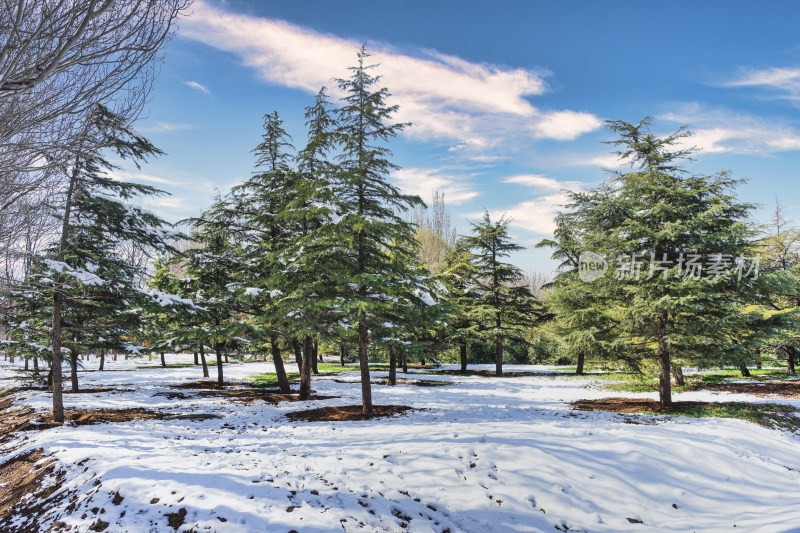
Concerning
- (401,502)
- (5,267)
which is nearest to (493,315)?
(401,502)

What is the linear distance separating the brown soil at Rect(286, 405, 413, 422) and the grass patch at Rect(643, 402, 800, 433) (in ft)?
26.6

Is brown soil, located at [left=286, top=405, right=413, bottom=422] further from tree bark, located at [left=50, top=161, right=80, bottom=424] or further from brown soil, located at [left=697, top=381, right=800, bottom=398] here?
brown soil, located at [left=697, top=381, right=800, bottom=398]

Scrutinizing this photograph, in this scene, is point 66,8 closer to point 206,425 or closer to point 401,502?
point 401,502

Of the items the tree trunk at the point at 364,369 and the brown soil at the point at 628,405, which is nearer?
the tree trunk at the point at 364,369

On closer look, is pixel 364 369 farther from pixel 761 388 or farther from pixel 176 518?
pixel 761 388

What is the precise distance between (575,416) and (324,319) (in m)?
7.90

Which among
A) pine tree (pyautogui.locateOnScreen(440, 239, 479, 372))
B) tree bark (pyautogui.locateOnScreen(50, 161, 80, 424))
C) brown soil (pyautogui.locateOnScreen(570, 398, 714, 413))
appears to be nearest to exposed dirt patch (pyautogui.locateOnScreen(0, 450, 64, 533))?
tree bark (pyautogui.locateOnScreen(50, 161, 80, 424))

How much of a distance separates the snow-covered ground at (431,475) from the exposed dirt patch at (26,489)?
244 millimetres

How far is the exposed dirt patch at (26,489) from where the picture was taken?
4848mm

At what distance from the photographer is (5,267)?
373 inches

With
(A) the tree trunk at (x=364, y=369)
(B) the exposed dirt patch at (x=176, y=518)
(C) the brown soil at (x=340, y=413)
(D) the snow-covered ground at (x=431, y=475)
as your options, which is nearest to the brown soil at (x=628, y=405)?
(D) the snow-covered ground at (x=431, y=475)

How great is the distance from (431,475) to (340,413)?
18.3 feet

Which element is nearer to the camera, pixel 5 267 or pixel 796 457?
pixel 796 457

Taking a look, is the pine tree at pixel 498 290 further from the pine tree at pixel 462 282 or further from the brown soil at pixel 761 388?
the brown soil at pixel 761 388
